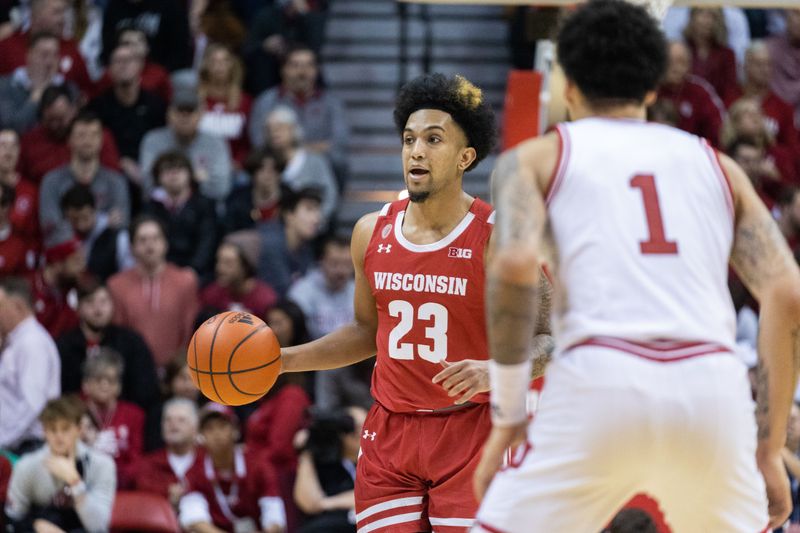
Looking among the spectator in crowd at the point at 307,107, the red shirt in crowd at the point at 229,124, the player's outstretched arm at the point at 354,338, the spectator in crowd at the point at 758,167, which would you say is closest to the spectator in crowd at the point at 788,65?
the spectator in crowd at the point at 758,167

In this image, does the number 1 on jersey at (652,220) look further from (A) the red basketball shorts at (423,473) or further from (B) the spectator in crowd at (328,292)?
(B) the spectator in crowd at (328,292)

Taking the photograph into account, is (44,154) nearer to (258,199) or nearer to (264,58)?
(258,199)

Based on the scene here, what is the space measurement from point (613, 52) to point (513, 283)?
0.77 meters

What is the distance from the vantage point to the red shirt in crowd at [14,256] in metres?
10.2

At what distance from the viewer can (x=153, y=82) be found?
1195 centimetres

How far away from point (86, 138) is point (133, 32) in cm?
163

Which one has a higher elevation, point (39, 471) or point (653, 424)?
point (653, 424)

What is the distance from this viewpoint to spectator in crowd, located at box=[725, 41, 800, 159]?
11922 mm

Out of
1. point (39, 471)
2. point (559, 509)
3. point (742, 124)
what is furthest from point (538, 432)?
point (742, 124)

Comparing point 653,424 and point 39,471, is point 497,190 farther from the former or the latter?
point 39,471

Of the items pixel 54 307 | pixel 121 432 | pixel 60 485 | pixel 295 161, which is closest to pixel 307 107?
pixel 295 161

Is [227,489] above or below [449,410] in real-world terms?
below

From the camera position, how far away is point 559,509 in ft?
Answer: 11.8

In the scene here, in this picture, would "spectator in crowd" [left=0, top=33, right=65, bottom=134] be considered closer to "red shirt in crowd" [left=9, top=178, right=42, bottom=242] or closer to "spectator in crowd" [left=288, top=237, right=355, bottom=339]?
"red shirt in crowd" [left=9, top=178, right=42, bottom=242]
